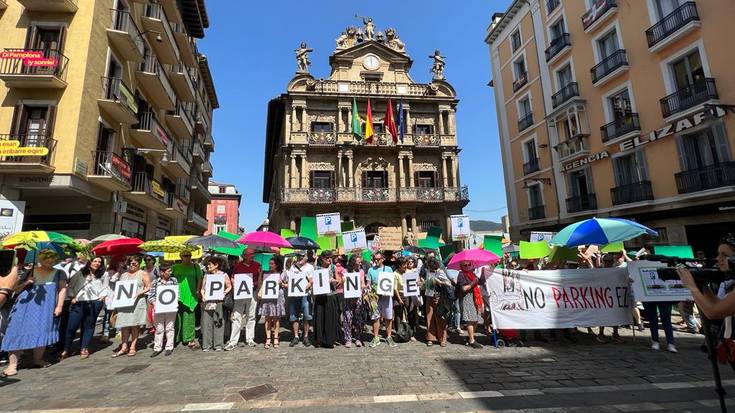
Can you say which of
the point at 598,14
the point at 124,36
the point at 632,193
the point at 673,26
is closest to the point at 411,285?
the point at 124,36

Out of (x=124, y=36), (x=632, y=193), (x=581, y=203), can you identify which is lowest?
(x=581, y=203)

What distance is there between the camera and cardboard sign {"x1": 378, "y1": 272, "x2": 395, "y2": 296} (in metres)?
7.53

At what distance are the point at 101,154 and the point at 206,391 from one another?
43.6ft

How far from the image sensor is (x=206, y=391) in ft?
15.9

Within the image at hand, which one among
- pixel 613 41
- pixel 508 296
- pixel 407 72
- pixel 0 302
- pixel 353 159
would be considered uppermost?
pixel 407 72

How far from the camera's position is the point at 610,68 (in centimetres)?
1886

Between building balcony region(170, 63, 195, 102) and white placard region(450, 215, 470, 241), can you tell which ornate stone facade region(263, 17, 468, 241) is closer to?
building balcony region(170, 63, 195, 102)

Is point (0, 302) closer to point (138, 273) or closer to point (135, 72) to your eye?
point (138, 273)

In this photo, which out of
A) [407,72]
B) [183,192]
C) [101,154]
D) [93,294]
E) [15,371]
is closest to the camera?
[15,371]

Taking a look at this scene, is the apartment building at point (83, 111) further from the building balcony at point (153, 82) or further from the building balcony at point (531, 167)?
the building balcony at point (531, 167)

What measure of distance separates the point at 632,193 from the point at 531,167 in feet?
24.5

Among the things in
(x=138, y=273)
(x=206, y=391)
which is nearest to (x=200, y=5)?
(x=138, y=273)

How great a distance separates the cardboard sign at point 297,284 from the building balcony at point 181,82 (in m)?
19.2

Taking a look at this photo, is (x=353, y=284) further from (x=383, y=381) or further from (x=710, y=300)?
(x=710, y=300)
